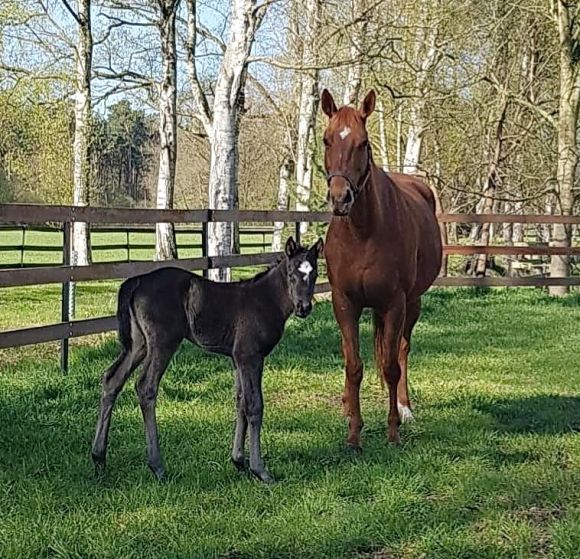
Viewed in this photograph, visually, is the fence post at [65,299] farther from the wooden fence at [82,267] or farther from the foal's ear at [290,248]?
the foal's ear at [290,248]

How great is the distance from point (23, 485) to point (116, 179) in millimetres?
48873

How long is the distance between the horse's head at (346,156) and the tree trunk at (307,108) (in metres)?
6.16

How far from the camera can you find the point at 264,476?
4344 millimetres

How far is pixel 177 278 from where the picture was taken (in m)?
4.59

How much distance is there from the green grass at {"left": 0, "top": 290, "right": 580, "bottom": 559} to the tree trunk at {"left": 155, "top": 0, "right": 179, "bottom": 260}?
10.5 meters

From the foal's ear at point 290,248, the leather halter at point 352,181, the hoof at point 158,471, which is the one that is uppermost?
the leather halter at point 352,181

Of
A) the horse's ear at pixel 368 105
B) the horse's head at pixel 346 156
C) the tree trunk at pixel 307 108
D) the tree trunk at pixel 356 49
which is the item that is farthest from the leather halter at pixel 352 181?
the tree trunk at pixel 356 49

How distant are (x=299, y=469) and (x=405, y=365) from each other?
6.81 ft

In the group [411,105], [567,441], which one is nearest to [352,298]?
[567,441]

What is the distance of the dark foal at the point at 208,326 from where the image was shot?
445 centimetres

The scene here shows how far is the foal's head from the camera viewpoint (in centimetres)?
443

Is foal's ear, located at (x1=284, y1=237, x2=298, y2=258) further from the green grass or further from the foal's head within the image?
the green grass

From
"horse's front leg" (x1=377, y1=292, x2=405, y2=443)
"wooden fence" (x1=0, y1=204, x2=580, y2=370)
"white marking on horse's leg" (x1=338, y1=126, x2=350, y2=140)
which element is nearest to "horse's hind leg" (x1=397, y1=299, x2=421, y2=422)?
"horse's front leg" (x1=377, y1=292, x2=405, y2=443)

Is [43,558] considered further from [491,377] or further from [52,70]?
[52,70]
